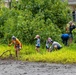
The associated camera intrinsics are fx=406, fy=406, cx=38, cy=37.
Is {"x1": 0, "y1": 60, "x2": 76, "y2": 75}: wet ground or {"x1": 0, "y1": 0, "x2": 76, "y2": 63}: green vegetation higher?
{"x1": 0, "y1": 0, "x2": 76, "y2": 63}: green vegetation

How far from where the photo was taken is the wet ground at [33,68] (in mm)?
20280

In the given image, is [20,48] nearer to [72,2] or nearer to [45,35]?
[45,35]

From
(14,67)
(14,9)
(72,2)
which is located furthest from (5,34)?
(72,2)

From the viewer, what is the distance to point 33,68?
72.1 ft

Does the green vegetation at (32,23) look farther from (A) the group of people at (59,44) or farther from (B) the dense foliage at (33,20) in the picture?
(A) the group of people at (59,44)

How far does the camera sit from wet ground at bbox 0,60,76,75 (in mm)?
20280

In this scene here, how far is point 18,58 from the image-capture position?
25.1 meters

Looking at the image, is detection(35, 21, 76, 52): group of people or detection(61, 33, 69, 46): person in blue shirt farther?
detection(61, 33, 69, 46): person in blue shirt

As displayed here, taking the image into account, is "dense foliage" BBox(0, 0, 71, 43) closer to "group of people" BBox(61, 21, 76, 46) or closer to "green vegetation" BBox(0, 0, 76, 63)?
"green vegetation" BBox(0, 0, 76, 63)

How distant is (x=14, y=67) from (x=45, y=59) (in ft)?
8.00

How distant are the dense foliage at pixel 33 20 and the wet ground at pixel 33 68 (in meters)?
5.10

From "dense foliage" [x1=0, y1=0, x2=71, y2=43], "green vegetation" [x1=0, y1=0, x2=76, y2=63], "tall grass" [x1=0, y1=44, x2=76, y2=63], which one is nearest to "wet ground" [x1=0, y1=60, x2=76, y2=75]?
"tall grass" [x1=0, y1=44, x2=76, y2=63]

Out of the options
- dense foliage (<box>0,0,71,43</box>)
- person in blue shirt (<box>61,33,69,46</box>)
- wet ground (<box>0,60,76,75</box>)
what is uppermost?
dense foliage (<box>0,0,71,43</box>)

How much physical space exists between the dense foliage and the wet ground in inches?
201
